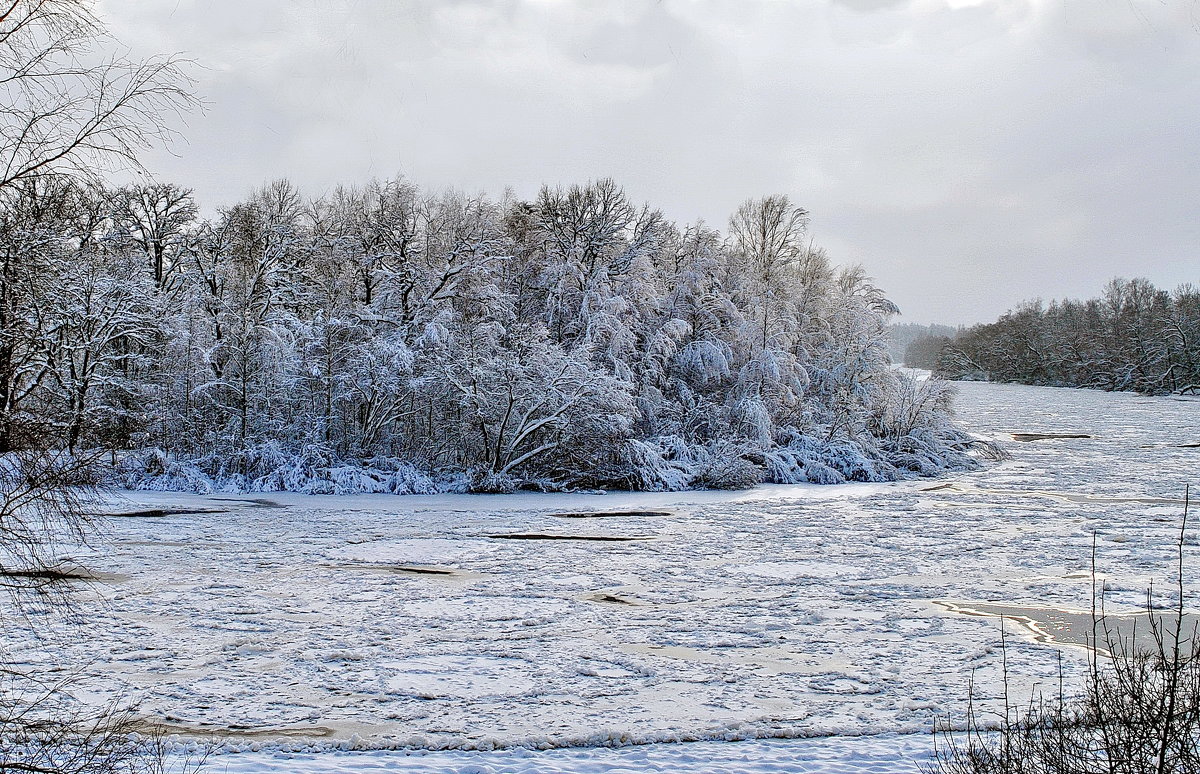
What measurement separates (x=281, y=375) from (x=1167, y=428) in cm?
3962

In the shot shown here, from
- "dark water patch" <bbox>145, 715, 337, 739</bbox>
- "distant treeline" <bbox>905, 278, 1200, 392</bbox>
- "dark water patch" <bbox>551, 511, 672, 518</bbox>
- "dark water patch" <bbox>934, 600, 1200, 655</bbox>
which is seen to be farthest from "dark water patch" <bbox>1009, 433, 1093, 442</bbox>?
"dark water patch" <bbox>145, 715, 337, 739</bbox>

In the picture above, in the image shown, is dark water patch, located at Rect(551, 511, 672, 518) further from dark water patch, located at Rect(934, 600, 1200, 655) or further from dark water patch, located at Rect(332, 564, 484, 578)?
dark water patch, located at Rect(934, 600, 1200, 655)

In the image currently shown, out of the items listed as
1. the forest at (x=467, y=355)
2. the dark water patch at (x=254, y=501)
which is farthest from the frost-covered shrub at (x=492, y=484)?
the dark water patch at (x=254, y=501)

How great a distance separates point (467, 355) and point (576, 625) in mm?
15415

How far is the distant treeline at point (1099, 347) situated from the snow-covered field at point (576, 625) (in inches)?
1710

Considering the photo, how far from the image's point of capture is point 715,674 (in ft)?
29.0

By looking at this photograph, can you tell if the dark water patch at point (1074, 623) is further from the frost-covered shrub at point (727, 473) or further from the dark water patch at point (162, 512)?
the dark water patch at point (162, 512)

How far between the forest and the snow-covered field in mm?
4246

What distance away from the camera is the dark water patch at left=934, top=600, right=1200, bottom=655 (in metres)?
9.70

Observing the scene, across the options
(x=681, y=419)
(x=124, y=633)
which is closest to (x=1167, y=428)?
(x=681, y=419)

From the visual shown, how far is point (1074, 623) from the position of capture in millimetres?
10602

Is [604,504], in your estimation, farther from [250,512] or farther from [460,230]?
[460,230]

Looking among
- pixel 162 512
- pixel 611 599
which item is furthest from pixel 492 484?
pixel 611 599

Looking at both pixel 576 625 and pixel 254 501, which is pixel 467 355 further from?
pixel 576 625
